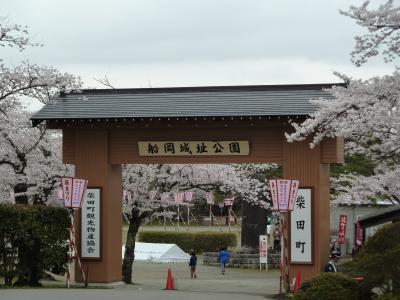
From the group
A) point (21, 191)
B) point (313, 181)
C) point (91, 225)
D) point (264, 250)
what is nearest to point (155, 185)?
point (91, 225)

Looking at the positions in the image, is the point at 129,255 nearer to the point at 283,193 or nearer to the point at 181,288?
the point at 181,288

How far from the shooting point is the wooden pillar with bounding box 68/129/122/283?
2380cm

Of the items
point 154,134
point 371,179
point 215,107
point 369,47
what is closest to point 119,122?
point 154,134

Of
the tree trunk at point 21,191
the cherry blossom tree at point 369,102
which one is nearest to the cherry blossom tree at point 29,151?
the tree trunk at point 21,191

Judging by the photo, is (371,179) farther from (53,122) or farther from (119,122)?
(53,122)

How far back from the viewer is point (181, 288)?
1016 inches

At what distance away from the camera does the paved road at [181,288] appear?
18844 mm

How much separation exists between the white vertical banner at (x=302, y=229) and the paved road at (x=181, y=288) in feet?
4.81

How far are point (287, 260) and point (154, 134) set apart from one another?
5.55 metres

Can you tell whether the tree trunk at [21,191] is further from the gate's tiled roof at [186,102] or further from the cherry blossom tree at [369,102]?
the cherry blossom tree at [369,102]

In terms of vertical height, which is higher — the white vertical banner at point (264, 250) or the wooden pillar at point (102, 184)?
the wooden pillar at point (102, 184)

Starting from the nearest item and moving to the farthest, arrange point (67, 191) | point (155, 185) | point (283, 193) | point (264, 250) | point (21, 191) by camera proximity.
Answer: point (283, 193)
point (67, 191)
point (21, 191)
point (155, 185)
point (264, 250)

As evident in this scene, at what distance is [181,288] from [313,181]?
625 centimetres

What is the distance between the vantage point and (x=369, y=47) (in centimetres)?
1249
